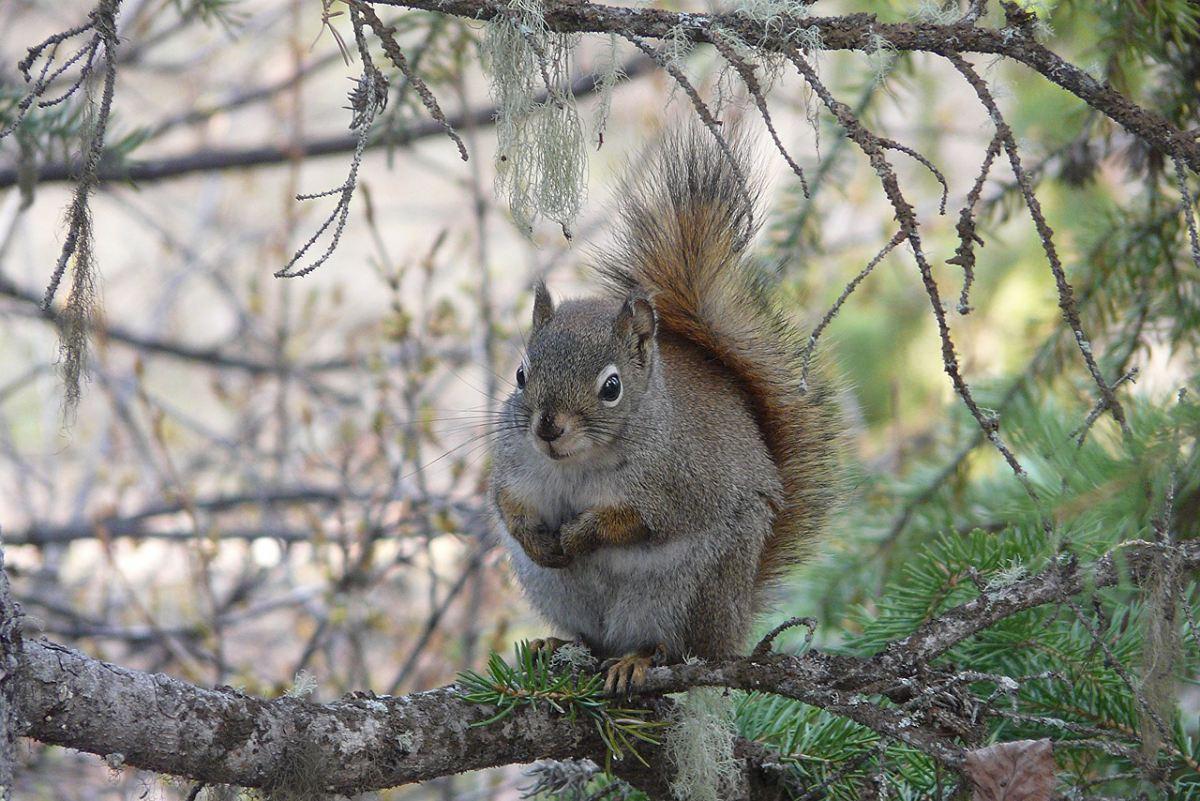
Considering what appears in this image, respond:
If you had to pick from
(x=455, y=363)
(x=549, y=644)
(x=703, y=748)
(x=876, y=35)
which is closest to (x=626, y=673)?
(x=703, y=748)

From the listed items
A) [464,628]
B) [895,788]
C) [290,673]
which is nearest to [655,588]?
[895,788]

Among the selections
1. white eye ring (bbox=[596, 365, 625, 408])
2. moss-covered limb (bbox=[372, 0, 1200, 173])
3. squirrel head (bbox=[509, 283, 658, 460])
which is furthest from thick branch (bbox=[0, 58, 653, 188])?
moss-covered limb (bbox=[372, 0, 1200, 173])

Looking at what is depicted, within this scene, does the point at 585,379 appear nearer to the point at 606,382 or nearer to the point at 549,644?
the point at 606,382

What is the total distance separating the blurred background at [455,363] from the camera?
1.68 m

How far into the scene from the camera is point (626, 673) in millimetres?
1614

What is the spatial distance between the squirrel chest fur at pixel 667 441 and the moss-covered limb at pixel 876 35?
0.51 meters

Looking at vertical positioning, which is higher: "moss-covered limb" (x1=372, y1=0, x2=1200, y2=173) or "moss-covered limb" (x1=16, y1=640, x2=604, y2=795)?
"moss-covered limb" (x1=372, y1=0, x2=1200, y2=173)

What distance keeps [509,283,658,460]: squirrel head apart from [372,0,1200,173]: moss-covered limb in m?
0.66

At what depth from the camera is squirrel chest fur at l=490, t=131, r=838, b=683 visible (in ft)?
5.86

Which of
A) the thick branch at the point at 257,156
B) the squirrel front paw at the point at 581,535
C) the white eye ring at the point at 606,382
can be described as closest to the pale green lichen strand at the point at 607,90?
the white eye ring at the point at 606,382

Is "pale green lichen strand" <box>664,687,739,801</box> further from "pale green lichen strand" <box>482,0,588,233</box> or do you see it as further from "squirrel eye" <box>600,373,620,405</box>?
"pale green lichen strand" <box>482,0,588,233</box>

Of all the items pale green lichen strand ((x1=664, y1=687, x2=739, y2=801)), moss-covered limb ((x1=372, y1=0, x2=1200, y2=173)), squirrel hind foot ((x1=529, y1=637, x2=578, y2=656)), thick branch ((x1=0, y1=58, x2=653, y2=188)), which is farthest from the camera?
thick branch ((x1=0, y1=58, x2=653, y2=188))

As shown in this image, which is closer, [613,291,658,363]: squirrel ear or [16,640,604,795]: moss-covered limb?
[16,640,604,795]: moss-covered limb

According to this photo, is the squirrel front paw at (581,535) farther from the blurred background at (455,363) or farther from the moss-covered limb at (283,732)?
the blurred background at (455,363)
